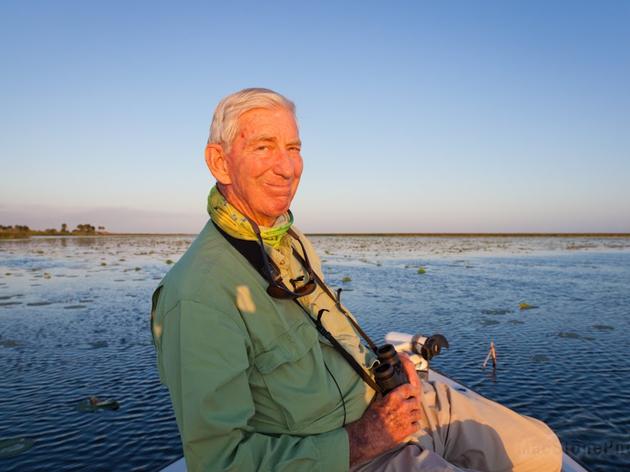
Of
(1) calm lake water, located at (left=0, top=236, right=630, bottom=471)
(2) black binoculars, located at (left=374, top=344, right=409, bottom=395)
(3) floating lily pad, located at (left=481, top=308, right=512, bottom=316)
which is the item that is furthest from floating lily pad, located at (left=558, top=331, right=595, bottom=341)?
(2) black binoculars, located at (left=374, top=344, right=409, bottom=395)

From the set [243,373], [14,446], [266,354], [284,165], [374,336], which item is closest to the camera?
[243,373]

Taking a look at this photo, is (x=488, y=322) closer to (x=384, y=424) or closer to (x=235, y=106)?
(x=384, y=424)

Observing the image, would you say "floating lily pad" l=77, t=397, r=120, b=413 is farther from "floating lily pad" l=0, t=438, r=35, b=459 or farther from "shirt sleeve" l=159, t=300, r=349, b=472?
"shirt sleeve" l=159, t=300, r=349, b=472

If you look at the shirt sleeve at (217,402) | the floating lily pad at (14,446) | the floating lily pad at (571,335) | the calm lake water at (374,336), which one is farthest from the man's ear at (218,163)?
the floating lily pad at (571,335)

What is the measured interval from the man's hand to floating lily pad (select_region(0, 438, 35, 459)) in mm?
5436

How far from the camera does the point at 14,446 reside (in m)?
5.54

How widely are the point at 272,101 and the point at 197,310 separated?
1171 mm

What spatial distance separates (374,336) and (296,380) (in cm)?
902

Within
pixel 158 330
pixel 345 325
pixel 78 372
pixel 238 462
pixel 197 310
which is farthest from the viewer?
pixel 78 372

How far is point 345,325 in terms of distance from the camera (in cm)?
276

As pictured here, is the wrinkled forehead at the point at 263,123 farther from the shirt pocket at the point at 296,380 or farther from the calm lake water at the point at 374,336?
the calm lake water at the point at 374,336

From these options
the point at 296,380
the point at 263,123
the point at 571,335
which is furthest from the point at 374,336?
the point at 263,123

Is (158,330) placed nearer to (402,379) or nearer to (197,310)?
(197,310)

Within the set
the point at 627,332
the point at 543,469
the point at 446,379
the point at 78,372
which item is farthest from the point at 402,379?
the point at 627,332
